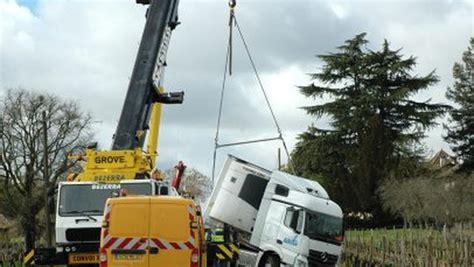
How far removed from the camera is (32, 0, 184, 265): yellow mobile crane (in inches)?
604

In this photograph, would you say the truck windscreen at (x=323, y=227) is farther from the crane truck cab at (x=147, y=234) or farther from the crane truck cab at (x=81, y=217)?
the crane truck cab at (x=147, y=234)

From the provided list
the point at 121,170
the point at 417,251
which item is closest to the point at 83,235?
the point at 121,170

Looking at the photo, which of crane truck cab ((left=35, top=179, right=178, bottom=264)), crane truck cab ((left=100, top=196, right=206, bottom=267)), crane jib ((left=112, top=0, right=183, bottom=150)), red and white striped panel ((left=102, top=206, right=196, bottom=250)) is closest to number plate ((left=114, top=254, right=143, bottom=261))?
crane truck cab ((left=100, top=196, right=206, bottom=267))

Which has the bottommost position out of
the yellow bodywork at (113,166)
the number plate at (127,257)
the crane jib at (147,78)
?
the number plate at (127,257)

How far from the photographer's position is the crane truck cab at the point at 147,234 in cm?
1260

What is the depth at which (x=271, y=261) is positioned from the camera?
2250 centimetres

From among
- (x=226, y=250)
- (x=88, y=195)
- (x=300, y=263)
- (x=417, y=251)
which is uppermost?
(x=88, y=195)

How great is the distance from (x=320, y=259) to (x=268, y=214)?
2259mm

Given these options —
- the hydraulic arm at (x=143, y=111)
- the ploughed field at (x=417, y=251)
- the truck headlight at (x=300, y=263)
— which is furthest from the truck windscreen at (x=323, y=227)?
the hydraulic arm at (x=143, y=111)

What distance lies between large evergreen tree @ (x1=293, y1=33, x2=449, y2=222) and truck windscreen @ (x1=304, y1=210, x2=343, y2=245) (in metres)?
28.7

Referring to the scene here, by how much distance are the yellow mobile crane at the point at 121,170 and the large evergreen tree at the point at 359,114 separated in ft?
115

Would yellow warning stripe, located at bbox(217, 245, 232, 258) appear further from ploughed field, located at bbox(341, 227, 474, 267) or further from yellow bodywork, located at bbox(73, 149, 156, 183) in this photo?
ploughed field, located at bbox(341, 227, 474, 267)

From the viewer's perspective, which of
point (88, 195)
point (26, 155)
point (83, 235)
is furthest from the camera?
point (26, 155)

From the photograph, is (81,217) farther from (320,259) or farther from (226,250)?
(320,259)
